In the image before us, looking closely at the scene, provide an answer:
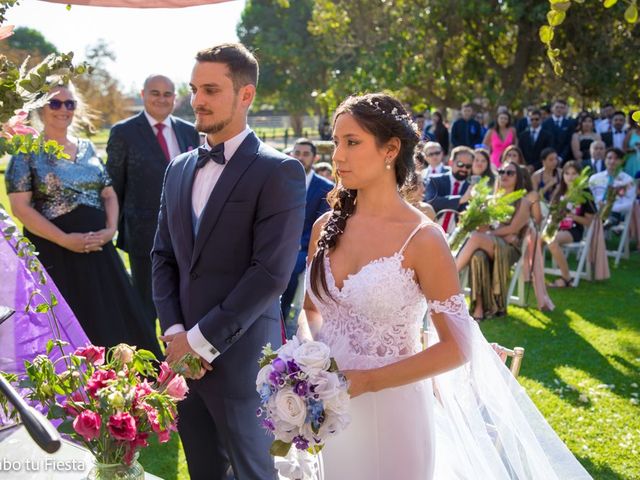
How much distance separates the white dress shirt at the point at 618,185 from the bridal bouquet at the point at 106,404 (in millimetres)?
9992

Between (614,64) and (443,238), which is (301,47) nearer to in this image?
(614,64)

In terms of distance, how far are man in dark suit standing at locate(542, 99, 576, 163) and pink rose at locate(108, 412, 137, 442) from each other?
13526 mm

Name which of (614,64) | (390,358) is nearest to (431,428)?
(390,358)

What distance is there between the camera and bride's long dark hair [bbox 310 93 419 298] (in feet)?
8.32

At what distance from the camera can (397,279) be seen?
2455 mm

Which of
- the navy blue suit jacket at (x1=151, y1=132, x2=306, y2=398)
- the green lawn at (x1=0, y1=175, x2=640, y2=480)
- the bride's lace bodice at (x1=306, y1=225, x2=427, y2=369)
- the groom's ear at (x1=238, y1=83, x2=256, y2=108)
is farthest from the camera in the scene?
the green lawn at (x1=0, y1=175, x2=640, y2=480)

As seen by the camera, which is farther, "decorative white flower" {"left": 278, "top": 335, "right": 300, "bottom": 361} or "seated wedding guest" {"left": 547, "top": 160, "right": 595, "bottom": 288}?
"seated wedding guest" {"left": 547, "top": 160, "right": 595, "bottom": 288}

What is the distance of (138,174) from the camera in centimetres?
538

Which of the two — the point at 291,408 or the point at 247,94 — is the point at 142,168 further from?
the point at 291,408

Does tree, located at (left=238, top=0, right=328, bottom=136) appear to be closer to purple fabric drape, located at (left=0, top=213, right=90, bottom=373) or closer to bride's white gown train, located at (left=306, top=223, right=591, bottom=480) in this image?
purple fabric drape, located at (left=0, top=213, right=90, bottom=373)

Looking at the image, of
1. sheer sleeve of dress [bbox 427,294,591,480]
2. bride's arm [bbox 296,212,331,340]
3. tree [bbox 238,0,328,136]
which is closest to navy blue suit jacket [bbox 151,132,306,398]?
bride's arm [bbox 296,212,331,340]

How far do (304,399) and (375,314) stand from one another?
530 mm

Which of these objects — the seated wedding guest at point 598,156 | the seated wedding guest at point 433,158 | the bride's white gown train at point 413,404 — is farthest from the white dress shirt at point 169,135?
the seated wedding guest at point 598,156

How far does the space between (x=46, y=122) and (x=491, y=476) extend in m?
3.60
